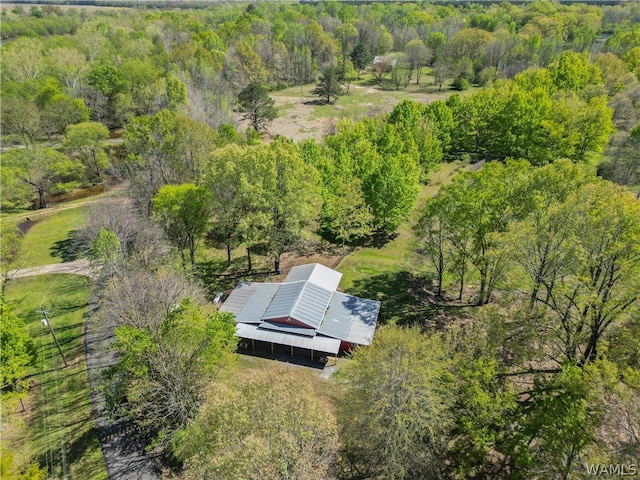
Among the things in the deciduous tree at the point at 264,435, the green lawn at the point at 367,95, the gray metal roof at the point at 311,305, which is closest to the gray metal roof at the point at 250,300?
the gray metal roof at the point at 311,305

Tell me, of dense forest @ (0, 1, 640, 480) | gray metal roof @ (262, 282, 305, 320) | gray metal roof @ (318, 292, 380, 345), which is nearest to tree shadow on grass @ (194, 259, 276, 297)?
dense forest @ (0, 1, 640, 480)

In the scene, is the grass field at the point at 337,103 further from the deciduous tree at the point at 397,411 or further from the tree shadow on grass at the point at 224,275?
the deciduous tree at the point at 397,411

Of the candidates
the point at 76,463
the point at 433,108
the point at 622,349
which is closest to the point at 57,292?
the point at 76,463

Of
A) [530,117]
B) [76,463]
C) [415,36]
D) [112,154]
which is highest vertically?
[415,36]

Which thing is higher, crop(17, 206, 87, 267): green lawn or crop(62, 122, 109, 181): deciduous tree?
crop(62, 122, 109, 181): deciduous tree

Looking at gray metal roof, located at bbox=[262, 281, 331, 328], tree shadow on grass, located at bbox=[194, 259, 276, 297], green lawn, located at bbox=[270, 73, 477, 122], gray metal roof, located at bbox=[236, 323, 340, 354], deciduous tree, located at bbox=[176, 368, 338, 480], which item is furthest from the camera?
green lawn, located at bbox=[270, 73, 477, 122]

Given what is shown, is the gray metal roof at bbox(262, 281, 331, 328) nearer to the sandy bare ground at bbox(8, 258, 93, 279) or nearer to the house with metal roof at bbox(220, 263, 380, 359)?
the house with metal roof at bbox(220, 263, 380, 359)

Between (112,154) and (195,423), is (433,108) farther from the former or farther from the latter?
(195,423)
